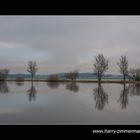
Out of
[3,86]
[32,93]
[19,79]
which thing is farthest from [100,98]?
[3,86]

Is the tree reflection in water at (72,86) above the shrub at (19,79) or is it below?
below

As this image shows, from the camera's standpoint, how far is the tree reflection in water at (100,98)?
10.6 feet

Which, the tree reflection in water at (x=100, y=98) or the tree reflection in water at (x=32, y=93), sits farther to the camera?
the tree reflection in water at (x=32, y=93)

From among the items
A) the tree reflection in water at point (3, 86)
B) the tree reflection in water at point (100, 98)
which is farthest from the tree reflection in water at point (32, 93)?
the tree reflection in water at point (100, 98)

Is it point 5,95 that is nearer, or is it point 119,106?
point 119,106

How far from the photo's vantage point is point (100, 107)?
3.24 metres

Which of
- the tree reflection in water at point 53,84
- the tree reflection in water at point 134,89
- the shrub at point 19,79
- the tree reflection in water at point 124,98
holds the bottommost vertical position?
the tree reflection in water at point 124,98

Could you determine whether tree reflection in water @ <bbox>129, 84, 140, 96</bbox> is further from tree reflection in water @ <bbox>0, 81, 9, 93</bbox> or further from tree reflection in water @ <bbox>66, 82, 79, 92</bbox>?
tree reflection in water @ <bbox>0, 81, 9, 93</bbox>

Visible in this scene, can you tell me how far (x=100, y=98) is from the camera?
328cm

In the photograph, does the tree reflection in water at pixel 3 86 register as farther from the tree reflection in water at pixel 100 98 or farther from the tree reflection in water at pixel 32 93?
the tree reflection in water at pixel 100 98

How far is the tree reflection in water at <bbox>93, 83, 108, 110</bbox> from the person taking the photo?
3232 millimetres
